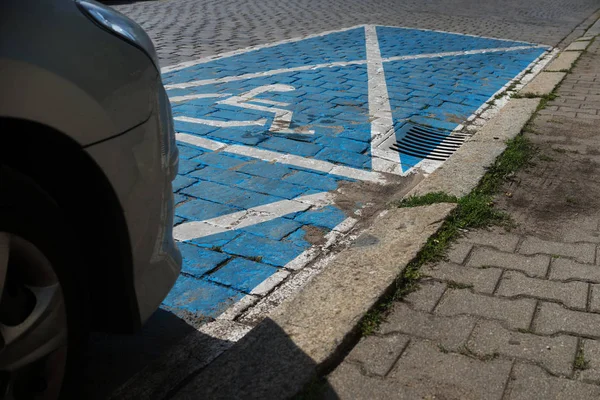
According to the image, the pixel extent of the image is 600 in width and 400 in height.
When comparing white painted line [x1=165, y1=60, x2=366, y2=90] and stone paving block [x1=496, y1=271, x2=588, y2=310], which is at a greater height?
stone paving block [x1=496, y1=271, x2=588, y2=310]

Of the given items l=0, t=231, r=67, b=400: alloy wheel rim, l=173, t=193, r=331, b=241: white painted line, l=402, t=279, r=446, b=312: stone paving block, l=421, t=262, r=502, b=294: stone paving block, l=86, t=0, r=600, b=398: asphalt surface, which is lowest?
l=86, t=0, r=600, b=398: asphalt surface

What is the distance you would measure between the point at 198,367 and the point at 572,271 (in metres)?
1.84

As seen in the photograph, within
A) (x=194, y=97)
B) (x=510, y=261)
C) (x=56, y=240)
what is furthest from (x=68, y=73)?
(x=194, y=97)

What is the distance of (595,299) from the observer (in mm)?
3354

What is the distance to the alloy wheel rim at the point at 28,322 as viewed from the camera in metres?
2.20

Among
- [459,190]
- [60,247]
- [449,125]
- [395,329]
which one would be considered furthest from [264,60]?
[60,247]

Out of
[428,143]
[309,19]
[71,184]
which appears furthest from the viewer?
[309,19]

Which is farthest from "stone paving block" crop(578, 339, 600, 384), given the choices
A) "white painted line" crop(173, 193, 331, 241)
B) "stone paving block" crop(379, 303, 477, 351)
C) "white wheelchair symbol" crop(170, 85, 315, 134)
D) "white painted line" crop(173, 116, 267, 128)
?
"white painted line" crop(173, 116, 267, 128)

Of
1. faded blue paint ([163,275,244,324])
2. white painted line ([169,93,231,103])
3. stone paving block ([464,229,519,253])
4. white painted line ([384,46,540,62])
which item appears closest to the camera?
faded blue paint ([163,275,244,324])

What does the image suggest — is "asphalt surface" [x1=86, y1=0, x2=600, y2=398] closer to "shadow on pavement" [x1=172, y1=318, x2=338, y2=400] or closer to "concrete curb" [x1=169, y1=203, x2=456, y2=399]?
"concrete curb" [x1=169, y1=203, x2=456, y2=399]

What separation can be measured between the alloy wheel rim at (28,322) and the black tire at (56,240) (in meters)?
0.02

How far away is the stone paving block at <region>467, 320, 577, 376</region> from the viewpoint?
2857mm

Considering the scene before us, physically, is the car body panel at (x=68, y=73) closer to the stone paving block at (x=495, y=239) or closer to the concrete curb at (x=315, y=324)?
the concrete curb at (x=315, y=324)

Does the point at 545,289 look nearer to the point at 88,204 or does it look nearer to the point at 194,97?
the point at 88,204
